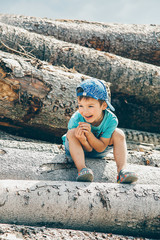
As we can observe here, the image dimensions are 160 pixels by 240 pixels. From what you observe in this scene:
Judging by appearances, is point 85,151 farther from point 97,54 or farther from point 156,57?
point 156,57

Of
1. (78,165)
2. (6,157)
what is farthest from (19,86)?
(78,165)

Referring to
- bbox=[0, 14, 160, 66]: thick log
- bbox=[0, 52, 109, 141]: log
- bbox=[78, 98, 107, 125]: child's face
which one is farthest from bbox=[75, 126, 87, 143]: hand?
bbox=[0, 14, 160, 66]: thick log

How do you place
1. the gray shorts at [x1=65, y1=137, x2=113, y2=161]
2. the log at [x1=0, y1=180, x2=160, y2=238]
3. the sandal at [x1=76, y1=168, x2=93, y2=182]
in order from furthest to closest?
the gray shorts at [x1=65, y1=137, x2=113, y2=161] → the sandal at [x1=76, y1=168, x2=93, y2=182] → the log at [x1=0, y1=180, x2=160, y2=238]

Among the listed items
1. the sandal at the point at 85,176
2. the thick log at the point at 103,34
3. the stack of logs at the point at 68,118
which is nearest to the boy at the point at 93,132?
the sandal at the point at 85,176

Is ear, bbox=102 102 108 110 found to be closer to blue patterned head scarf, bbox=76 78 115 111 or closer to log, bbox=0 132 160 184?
blue patterned head scarf, bbox=76 78 115 111

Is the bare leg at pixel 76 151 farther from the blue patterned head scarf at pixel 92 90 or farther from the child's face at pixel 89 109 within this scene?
the blue patterned head scarf at pixel 92 90

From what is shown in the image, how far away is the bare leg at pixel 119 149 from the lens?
7.29 ft

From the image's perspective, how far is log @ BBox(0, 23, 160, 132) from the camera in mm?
3785

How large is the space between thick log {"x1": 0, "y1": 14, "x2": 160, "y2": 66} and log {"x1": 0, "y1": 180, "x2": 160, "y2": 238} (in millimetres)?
3342

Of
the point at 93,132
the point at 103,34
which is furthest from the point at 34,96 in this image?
the point at 103,34

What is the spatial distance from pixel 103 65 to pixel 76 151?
2.01 metres

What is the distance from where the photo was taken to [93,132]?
7.84 ft

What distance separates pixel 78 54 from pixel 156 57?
1.83m

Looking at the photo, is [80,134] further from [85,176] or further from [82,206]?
[82,206]
